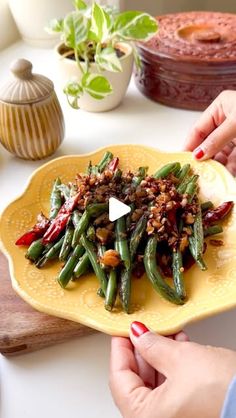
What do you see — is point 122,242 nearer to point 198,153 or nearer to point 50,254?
point 50,254

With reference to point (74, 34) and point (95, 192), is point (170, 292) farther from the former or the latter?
point (74, 34)

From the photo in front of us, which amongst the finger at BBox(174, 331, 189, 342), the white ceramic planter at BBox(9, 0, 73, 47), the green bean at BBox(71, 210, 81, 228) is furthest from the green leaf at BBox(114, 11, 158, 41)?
the finger at BBox(174, 331, 189, 342)

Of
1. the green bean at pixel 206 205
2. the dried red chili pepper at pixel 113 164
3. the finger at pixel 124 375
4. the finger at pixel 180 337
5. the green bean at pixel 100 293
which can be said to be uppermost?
the dried red chili pepper at pixel 113 164

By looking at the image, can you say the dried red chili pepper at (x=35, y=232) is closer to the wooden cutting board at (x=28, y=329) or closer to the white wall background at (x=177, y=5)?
the wooden cutting board at (x=28, y=329)

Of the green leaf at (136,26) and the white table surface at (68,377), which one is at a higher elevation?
the green leaf at (136,26)

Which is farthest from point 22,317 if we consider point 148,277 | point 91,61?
point 91,61

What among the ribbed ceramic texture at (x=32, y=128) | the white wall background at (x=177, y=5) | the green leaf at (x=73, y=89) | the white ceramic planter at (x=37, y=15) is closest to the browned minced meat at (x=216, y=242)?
the ribbed ceramic texture at (x=32, y=128)
